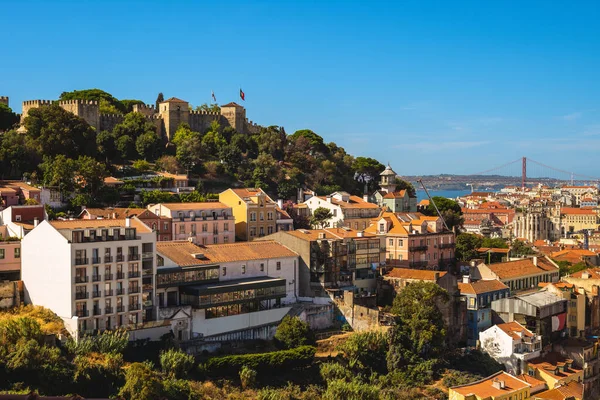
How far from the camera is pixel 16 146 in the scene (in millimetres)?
59500

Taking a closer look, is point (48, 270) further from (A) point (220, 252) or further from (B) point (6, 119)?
(B) point (6, 119)

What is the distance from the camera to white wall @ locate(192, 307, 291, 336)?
133 feet

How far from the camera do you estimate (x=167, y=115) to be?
266 feet

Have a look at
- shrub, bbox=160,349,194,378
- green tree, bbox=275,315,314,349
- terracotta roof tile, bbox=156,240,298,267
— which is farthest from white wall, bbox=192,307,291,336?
shrub, bbox=160,349,194,378

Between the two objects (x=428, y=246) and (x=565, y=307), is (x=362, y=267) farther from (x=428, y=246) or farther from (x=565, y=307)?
(x=565, y=307)

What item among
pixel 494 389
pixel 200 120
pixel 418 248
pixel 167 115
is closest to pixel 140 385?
pixel 494 389

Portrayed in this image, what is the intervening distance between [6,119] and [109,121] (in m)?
9.49

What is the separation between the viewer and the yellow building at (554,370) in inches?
1759

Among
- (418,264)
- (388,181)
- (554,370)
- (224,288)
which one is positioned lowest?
(554,370)

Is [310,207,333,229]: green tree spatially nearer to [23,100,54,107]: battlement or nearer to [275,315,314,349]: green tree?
[275,315,314,349]: green tree

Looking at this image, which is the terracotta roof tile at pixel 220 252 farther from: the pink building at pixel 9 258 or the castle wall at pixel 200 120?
the castle wall at pixel 200 120

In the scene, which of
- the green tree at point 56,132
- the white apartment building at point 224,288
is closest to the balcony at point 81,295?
the white apartment building at point 224,288

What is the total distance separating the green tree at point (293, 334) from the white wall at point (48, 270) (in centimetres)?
1121

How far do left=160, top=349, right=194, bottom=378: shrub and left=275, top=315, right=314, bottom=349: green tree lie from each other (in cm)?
625
